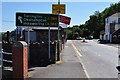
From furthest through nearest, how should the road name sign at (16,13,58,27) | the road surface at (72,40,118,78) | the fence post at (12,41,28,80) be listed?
the road name sign at (16,13,58,27) → the road surface at (72,40,118,78) → the fence post at (12,41,28,80)

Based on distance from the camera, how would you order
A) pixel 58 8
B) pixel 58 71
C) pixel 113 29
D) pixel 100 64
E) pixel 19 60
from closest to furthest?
1. pixel 19 60
2. pixel 58 71
3. pixel 100 64
4. pixel 58 8
5. pixel 113 29

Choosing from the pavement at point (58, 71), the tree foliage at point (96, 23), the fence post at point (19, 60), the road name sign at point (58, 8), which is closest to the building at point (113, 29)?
the tree foliage at point (96, 23)

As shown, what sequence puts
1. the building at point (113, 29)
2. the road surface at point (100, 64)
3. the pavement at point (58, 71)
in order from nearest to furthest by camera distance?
the pavement at point (58, 71), the road surface at point (100, 64), the building at point (113, 29)

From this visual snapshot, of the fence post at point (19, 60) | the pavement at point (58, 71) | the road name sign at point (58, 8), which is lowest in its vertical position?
the pavement at point (58, 71)

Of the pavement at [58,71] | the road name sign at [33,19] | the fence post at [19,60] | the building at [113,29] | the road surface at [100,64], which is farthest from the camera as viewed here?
the building at [113,29]

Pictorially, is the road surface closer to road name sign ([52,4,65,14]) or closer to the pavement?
the pavement

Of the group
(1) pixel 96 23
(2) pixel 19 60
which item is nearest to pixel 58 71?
(2) pixel 19 60

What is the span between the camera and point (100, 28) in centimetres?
12975

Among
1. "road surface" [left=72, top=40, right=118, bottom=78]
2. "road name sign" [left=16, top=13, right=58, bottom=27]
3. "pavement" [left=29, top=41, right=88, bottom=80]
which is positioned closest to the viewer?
"pavement" [left=29, top=41, right=88, bottom=80]

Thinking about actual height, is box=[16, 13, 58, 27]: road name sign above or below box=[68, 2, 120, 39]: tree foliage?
below

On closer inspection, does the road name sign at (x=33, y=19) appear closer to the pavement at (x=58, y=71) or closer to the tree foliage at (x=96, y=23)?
the pavement at (x=58, y=71)

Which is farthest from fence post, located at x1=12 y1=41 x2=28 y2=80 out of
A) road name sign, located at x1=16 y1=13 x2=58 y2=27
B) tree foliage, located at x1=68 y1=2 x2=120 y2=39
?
tree foliage, located at x1=68 y1=2 x2=120 y2=39

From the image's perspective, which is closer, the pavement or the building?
the pavement

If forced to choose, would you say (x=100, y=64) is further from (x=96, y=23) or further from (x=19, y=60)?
(x=96, y=23)
